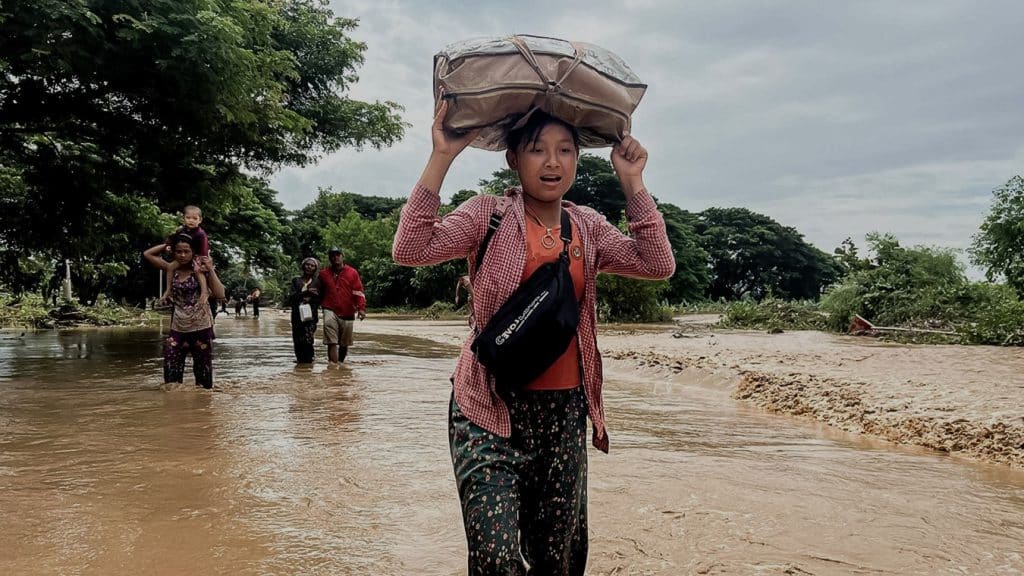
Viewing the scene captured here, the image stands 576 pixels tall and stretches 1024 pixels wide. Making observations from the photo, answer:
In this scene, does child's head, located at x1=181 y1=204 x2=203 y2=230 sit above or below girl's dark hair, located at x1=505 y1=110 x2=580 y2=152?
above

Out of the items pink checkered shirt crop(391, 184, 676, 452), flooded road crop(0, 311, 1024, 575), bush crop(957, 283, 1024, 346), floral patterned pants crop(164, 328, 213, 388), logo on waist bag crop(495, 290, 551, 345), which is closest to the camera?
logo on waist bag crop(495, 290, 551, 345)

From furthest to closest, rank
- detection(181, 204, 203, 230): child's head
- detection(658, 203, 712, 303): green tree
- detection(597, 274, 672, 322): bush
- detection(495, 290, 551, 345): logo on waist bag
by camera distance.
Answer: detection(658, 203, 712, 303): green tree < detection(597, 274, 672, 322): bush < detection(181, 204, 203, 230): child's head < detection(495, 290, 551, 345): logo on waist bag

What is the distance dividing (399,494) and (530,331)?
2.31 meters

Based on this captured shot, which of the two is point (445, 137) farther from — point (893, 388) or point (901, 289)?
point (901, 289)

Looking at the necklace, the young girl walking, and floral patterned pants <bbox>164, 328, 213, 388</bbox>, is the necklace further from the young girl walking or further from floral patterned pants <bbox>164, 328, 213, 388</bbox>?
floral patterned pants <bbox>164, 328, 213, 388</bbox>

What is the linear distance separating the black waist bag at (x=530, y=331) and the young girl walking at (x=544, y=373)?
83 millimetres

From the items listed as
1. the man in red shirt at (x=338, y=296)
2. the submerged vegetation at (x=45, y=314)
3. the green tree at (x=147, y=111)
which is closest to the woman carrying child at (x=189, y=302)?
the green tree at (x=147, y=111)

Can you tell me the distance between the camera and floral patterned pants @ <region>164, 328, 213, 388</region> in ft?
24.5

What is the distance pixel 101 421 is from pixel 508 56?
540 cm

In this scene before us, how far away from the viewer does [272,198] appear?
116 ft

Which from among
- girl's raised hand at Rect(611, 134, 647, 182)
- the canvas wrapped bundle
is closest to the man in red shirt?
girl's raised hand at Rect(611, 134, 647, 182)

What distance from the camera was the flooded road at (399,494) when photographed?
3049 millimetres

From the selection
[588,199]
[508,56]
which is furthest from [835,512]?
[588,199]

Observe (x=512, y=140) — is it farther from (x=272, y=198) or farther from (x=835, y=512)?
(x=272, y=198)
